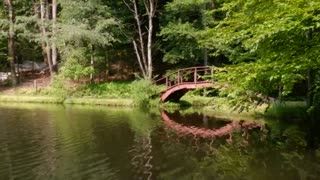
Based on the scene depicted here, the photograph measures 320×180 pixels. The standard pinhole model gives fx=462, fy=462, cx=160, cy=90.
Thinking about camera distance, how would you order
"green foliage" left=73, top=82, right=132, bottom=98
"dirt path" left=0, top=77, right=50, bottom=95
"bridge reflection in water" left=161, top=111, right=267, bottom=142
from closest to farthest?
"bridge reflection in water" left=161, top=111, right=267, bottom=142
"green foliage" left=73, top=82, right=132, bottom=98
"dirt path" left=0, top=77, right=50, bottom=95

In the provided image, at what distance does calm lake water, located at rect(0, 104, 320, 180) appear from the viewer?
14.1 metres

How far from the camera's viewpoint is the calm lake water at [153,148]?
46.2 ft

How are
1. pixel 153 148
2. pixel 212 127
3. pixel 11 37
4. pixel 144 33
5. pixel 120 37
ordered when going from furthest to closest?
pixel 11 37, pixel 120 37, pixel 144 33, pixel 212 127, pixel 153 148

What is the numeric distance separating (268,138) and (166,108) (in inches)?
531

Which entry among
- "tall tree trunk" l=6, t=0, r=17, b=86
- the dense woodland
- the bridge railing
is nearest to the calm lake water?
the dense woodland

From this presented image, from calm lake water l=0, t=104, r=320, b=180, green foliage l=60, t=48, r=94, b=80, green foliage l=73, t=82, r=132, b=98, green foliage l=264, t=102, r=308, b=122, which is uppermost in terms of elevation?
green foliage l=60, t=48, r=94, b=80

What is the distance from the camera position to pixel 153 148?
1791 centimetres

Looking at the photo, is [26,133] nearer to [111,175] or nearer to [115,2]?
[111,175]

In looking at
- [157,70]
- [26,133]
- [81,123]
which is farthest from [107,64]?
[26,133]

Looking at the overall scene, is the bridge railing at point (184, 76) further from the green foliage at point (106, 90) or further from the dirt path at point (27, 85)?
the dirt path at point (27, 85)

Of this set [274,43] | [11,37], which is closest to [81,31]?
[11,37]

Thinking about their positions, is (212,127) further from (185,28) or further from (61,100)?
(61,100)

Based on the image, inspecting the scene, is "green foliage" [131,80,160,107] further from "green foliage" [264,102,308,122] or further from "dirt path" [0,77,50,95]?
"dirt path" [0,77,50,95]

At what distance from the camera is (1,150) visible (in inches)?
694
